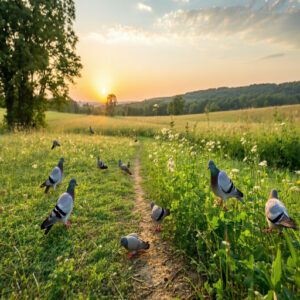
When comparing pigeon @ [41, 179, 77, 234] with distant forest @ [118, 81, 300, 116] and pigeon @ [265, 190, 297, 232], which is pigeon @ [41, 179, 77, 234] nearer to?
pigeon @ [265, 190, 297, 232]

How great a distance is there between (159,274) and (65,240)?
6.41ft

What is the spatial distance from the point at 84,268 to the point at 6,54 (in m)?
26.9

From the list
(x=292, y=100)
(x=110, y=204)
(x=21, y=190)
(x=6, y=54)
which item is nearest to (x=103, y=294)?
(x=110, y=204)

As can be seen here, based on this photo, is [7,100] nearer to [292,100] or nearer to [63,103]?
[63,103]

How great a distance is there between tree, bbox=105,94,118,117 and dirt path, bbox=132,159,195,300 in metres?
67.1

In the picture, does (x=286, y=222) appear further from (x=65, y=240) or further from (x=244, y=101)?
(x=244, y=101)

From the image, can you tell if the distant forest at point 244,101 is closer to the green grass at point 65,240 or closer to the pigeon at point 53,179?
the green grass at point 65,240

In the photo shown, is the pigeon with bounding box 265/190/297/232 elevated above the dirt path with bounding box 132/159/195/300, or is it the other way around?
the pigeon with bounding box 265/190/297/232

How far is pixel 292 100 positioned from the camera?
A: 6069cm

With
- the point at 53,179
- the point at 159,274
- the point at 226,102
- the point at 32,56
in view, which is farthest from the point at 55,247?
the point at 226,102

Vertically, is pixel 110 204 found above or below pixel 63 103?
below

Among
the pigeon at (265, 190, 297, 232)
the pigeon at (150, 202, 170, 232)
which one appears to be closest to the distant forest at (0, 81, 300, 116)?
the pigeon at (150, 202, 170, 232)

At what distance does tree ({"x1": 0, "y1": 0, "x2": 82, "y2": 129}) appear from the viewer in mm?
25438

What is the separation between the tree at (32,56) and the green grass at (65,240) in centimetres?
1902
